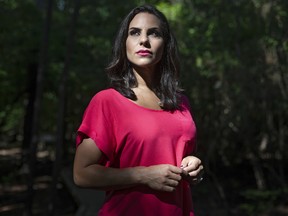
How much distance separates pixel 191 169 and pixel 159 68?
20.8 inches

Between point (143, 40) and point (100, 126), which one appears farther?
point (143, 40)

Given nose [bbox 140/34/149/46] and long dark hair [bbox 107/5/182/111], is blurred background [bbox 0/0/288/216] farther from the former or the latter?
nose [bbox 140/34/149/46]

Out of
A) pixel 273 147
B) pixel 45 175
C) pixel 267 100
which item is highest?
pixel 267 100

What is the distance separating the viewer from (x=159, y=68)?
2188mm

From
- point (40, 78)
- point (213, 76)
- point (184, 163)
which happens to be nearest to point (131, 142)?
point (184, 163)

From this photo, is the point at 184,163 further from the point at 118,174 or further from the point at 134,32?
the point at 134,32

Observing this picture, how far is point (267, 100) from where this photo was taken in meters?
8.84

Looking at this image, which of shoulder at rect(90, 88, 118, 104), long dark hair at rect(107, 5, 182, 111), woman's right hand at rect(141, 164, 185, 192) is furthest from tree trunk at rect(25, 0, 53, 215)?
woman's right hand at rect(141, 164, 185, 192)

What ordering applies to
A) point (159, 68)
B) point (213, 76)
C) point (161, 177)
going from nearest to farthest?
point (161, 177), point (159, 68), point (213, 76)

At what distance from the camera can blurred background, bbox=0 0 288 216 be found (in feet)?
27.1

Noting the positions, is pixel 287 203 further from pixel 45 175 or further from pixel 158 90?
pixel 45 175

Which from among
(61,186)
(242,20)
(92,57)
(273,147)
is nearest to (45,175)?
(61,186)

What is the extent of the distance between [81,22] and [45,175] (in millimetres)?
9677

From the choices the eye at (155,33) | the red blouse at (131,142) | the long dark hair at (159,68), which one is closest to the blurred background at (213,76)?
the long dark hair at (159,68)
